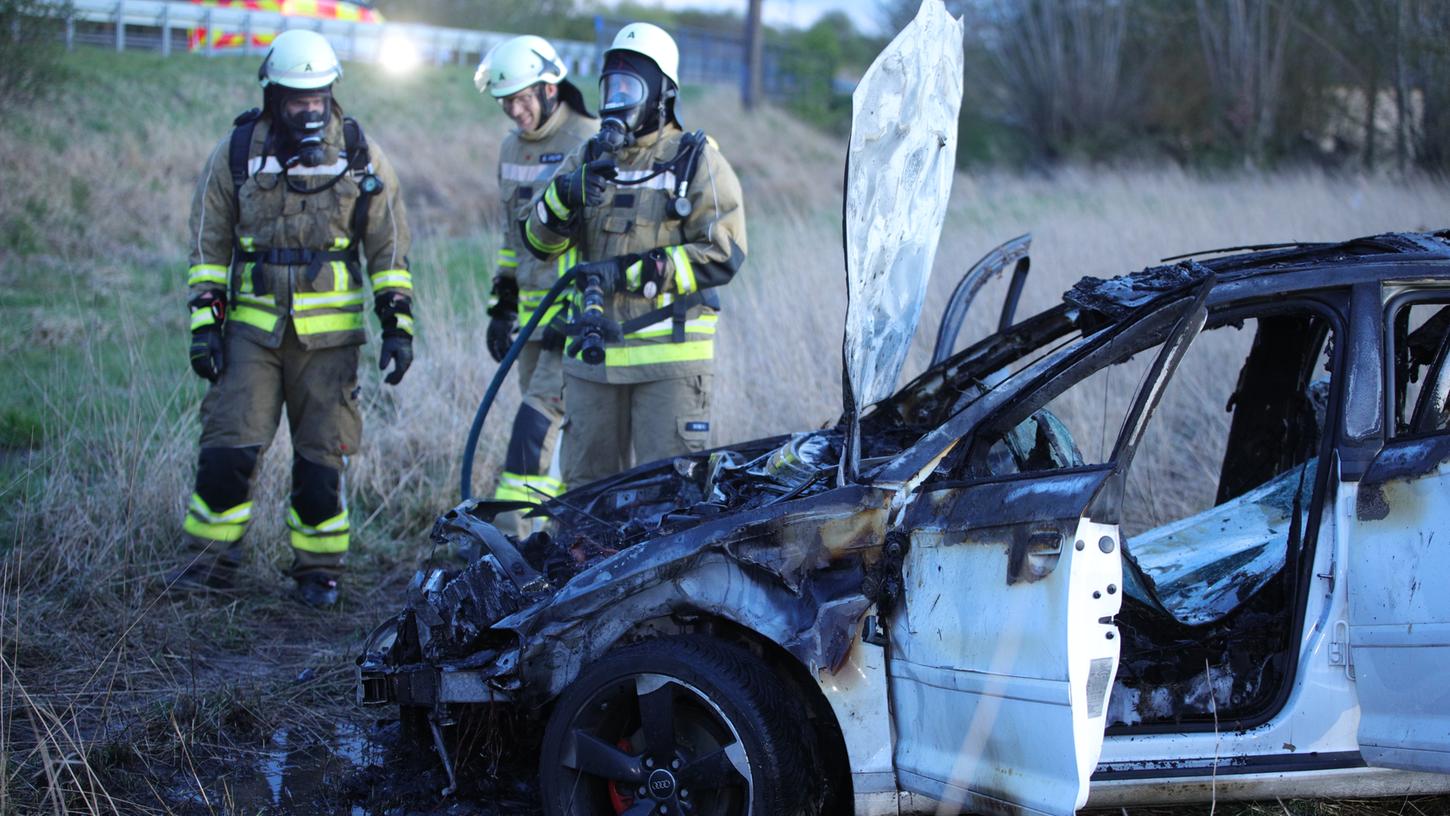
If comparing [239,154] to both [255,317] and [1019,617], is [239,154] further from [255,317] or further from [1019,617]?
[1019,617]

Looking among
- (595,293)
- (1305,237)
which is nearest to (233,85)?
(1305,237)

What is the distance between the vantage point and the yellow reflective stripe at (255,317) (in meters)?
5.09

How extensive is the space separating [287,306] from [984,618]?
137 inches

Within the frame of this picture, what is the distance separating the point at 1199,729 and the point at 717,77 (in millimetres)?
33922

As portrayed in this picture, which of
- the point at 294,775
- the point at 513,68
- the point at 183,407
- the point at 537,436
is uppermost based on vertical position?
the point at 513,68

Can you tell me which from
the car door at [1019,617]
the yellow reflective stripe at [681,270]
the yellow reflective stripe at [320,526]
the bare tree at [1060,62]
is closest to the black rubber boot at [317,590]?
the yellow reflective stripe at [320,526]

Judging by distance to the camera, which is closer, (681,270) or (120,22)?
(681,270)

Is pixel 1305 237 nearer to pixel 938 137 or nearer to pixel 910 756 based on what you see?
pixel 938 137

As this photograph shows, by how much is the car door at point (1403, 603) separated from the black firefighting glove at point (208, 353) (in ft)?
13.4

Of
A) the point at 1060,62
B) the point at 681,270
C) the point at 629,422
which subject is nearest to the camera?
the point at 681,270

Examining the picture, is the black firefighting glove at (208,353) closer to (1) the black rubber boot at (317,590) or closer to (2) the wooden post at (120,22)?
(1) the black rubber boot at (317,590)

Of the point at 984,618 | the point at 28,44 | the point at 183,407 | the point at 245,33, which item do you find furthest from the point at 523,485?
the point at 245,33

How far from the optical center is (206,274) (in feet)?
16.6

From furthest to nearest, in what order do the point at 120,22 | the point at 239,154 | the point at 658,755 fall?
1. the point at 120,22
2. the point at 239,154
3. the point at 658,755
